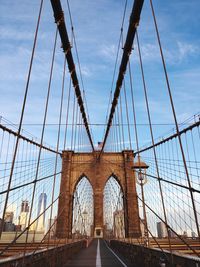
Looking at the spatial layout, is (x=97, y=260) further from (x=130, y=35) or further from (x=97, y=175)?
(x=97, y=175)

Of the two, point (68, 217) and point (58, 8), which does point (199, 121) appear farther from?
point (68, 217)

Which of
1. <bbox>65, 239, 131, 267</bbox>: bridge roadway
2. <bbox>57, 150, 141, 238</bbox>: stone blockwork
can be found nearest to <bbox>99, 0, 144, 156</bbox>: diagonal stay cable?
<bbox>65, 239, 131, 267</bbox>: bridge roadway

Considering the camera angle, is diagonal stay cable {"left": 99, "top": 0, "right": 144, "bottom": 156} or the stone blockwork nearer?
diagonal stay cable {"left": 99, "top": 0, "right": 144, "bottom": 156}

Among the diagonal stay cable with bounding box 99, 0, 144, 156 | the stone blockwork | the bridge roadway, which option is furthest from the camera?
the stone blockwork

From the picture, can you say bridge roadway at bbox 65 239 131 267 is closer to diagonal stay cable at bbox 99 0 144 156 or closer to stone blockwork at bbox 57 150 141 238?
diagonal stay cable at bbox 99 0 144 156

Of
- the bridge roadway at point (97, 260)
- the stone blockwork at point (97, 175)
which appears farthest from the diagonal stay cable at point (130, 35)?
the stone blockwork at point (97, 175)

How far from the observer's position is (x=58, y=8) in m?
5.91

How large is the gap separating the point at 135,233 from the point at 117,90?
1646cm

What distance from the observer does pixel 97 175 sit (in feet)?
91.9

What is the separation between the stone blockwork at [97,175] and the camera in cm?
2522

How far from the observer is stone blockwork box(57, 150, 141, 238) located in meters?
25.2

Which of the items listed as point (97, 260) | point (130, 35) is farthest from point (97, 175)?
point (130, 35)

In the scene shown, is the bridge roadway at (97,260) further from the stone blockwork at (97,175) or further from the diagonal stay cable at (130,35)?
the stone blockwork at (97,175)

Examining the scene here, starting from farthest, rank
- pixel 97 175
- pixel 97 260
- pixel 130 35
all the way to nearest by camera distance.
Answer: pixel 97 175
pixel 130 35
pixel 97 260
